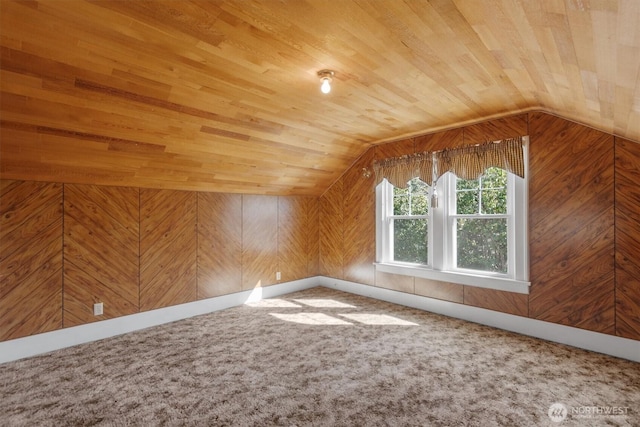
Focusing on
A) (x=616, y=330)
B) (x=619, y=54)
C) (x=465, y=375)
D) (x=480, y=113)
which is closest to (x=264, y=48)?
(x=619, y=54)

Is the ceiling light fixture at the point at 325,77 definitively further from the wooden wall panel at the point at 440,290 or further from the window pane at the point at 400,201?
the wooden wall panel at the point at 440,290

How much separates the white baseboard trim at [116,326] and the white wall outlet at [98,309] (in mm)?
102

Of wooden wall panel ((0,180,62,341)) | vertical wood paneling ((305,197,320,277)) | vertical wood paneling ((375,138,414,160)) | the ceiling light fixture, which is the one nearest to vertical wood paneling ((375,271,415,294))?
vertical wood paneling ((305,197,320,277))

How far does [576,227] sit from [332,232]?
11.5 ft

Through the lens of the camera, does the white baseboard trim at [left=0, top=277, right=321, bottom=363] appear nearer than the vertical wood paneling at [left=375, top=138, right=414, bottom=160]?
Yes

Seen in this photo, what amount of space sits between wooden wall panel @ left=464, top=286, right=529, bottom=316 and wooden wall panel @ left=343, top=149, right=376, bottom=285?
154cm

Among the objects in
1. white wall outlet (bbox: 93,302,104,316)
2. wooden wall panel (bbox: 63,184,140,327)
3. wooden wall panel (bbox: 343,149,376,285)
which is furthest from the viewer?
wooden wall panel (bbox: 343,149,376,285)

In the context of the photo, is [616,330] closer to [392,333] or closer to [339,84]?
[392,333]

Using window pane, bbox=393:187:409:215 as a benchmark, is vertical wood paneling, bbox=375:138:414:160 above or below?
above

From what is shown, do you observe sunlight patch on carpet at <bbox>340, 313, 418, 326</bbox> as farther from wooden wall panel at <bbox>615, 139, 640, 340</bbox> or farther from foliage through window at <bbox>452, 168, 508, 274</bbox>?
wooden wall panel at <bbox>615, 139, 640, 340</bbox>

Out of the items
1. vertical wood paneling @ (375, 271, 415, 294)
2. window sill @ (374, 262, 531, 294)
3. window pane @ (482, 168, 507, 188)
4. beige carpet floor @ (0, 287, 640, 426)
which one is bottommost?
beige carpet floor @ (0, 287, 640, 426)

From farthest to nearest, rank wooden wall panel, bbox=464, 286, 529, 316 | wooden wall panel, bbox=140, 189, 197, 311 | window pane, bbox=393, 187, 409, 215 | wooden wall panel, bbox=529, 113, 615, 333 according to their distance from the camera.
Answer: window pane, bbox=393, 187, 409, 215 → wooden wall panel, bbox=140, 189, 197, 311 → wooden wall panel, bbox=464, 286, 529, 316 → wooden wall panel, bbox=529, 113, 615, 333

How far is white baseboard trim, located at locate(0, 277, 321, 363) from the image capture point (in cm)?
294

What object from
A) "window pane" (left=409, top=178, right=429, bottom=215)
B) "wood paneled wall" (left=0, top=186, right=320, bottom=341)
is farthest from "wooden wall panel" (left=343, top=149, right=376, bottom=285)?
"wood paneled wall" (left=0, top=186, right=320, bottom=341)
